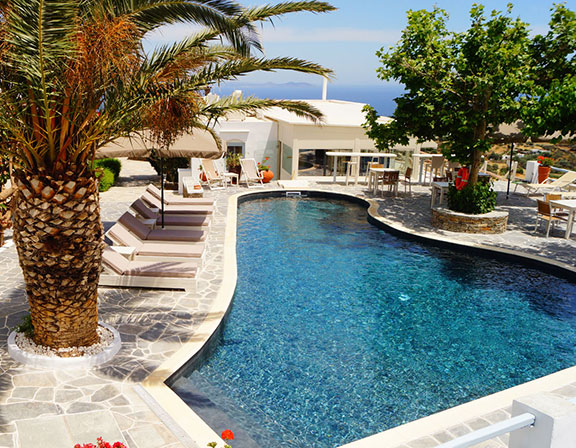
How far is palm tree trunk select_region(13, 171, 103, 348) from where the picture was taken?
6305 millimetres

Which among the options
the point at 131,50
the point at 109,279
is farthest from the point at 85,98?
the point at 109,279

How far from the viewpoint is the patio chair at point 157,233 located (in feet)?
38.8

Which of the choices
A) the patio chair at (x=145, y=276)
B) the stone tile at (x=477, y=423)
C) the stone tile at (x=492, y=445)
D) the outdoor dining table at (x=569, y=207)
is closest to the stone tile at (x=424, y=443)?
the stone tile at (x=492, y=445)

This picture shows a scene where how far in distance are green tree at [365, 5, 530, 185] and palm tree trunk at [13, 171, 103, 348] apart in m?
11.6

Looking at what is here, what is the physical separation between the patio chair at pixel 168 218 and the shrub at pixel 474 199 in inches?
304

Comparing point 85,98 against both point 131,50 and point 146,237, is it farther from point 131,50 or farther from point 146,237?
point 146,237

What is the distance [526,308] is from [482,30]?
28.9 feet

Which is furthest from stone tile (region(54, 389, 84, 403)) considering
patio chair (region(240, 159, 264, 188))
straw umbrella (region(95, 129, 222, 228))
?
patio chair (region(240, 159, 264, 188))

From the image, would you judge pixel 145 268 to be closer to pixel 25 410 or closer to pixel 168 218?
pixel 168 218

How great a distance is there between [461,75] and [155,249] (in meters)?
10.6

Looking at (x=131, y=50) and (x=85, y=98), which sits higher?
(x=131, y=50)

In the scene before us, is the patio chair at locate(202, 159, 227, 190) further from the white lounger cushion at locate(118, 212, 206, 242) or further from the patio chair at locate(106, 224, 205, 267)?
the patio chair at locate(106, 224, 205, 267)

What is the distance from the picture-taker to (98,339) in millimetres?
7395

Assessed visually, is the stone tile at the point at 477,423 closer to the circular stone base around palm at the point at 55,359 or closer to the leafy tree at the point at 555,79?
the circular stone base around palm at the point at 55,359
